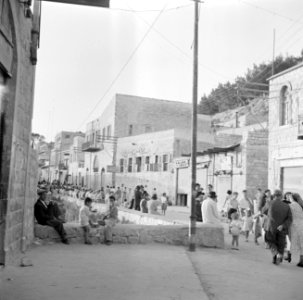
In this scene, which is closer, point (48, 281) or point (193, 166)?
point (48, 281)

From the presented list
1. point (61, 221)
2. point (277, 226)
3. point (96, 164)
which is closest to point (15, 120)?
point (61, 221)

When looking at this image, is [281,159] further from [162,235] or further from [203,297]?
[203,297]

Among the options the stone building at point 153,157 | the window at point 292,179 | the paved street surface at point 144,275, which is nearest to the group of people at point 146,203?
the window at point 292,179

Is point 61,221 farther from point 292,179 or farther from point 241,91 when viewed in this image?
point 241,91

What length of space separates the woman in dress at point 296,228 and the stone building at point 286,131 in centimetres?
720

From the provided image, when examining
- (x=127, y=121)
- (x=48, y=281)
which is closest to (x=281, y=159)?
(x=48, y=281)

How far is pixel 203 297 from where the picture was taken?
195 inches

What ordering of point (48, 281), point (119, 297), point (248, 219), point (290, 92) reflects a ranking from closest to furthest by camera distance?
point (119, 297), point (48, 281), point (248, 219), point (290, 92)

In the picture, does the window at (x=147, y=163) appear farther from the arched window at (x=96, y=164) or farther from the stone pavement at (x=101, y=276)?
the stone pavement at (x=101, y=276)

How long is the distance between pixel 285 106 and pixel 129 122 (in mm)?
22795

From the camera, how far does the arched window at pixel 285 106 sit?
53.4 feet

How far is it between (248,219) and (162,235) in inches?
130

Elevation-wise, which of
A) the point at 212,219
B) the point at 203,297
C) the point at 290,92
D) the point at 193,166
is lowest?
the point at 203,297

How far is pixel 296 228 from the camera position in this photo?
7.87 m
